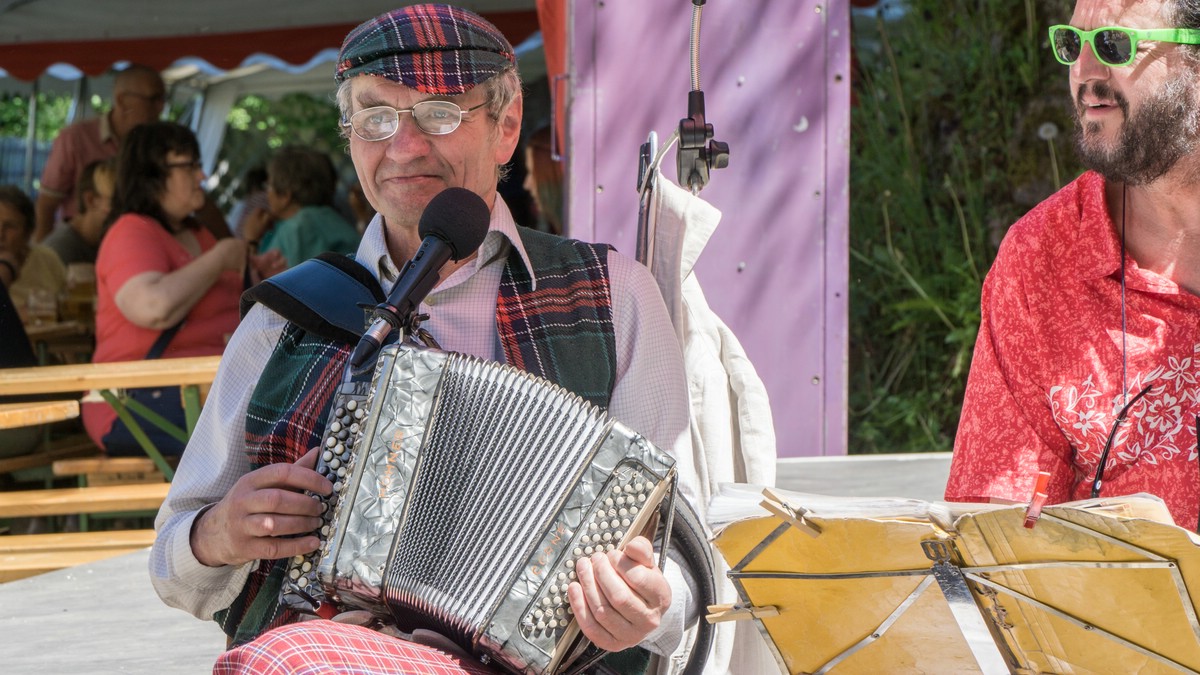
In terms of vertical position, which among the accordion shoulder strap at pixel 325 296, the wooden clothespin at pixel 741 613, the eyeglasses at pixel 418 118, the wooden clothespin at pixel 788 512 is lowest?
the wooden clothespin at pixel 741 613

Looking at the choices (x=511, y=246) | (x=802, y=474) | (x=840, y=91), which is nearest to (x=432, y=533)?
(x=511, y=246)

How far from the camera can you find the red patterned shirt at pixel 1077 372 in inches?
87.7

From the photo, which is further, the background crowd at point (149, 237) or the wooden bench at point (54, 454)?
the wooden bench at point (54, 454)

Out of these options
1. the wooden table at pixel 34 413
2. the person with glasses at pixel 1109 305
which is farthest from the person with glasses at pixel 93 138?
the person with glasses at pixel 1109 305

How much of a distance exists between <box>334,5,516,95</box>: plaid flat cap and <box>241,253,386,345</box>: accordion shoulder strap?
0.32 meters

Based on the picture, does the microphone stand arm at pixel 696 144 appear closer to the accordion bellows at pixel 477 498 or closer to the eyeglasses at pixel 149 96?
the accordion bellows at pixel 477 498

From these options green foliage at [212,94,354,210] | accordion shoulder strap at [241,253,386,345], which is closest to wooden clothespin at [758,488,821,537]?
accordion shoulder strap at [241,253,386,345]

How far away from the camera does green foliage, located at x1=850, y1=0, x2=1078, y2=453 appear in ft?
20.4

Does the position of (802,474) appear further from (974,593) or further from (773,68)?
(974,593)

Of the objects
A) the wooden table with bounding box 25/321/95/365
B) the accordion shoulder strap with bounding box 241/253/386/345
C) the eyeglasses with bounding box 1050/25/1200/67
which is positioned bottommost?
the wooden table with bounding box 25/321/95/365

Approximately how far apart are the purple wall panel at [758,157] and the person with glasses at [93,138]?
12.8 ft

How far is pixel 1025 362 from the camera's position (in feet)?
7.71

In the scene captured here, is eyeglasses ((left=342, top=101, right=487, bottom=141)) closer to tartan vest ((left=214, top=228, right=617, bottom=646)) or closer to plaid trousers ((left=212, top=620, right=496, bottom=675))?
tartan vest ((left=214, top=228, right=617, bottom=646))

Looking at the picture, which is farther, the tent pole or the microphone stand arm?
the tent pole
